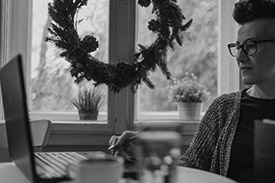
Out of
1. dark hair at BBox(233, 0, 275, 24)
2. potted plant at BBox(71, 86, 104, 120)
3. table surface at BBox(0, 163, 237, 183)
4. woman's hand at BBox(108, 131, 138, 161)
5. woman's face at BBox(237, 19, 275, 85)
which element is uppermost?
dark hair at BBox(233, 0, 275, 24)

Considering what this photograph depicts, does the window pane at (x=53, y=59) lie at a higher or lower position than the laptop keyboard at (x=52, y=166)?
higher

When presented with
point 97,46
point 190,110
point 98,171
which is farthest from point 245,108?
point 98,171

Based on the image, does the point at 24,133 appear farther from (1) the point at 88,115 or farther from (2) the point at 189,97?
(2) the point at 189,97

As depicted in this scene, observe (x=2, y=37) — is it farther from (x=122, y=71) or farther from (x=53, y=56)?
(x=122, y=71)

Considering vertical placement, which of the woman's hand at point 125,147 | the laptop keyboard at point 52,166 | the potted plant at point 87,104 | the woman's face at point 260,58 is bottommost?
the laptop keyboard at point 52,166

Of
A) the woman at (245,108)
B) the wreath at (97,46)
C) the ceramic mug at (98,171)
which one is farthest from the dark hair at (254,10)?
the ceramic mug at (98,171)

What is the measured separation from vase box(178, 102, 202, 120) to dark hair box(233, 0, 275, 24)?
0.79m

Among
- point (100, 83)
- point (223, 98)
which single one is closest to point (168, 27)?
point (100, 83)

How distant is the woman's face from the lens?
152 cm

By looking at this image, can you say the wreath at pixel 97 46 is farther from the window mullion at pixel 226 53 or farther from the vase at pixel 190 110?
the window mullion at pixel 226 53

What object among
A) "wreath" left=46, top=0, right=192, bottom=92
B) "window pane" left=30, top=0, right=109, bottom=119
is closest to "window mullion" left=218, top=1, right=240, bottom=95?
"wreath" left=46, top=0, right=192, bottom=92

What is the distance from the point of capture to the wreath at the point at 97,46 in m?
2.00

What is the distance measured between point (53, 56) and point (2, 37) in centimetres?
31

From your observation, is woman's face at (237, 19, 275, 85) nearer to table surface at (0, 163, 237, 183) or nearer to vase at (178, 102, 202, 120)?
table surface at (0, 163, 237, 183)
